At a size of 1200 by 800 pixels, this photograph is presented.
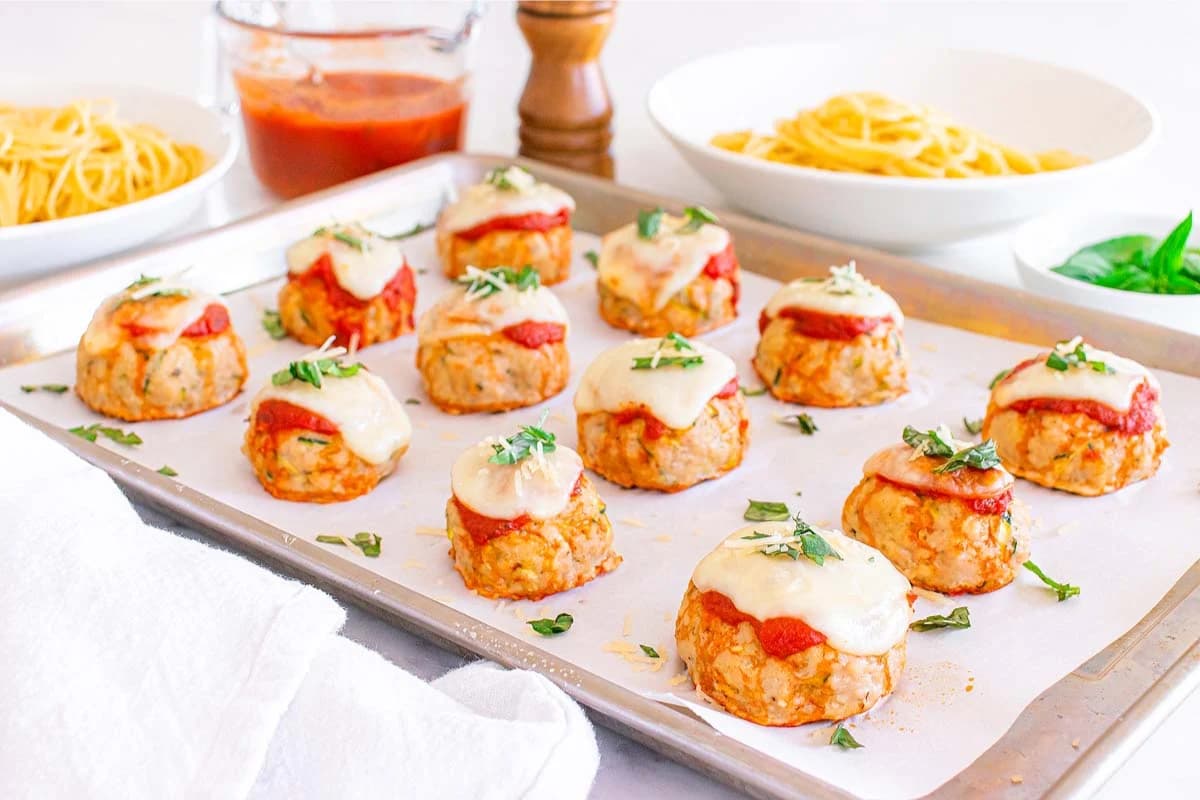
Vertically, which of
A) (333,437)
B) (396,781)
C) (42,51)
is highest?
(396,781)

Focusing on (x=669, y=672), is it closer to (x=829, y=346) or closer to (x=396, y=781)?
(x=396, y=781)

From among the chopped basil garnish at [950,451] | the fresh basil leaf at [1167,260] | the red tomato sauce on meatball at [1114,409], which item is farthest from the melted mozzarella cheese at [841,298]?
the fresh basil leaf at [1167,260]

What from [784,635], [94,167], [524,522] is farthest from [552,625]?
[94,167]

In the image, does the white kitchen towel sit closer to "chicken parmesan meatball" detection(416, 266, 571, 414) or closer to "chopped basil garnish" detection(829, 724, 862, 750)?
"chopped basil garnish" detection(829, 724, 862, 750)

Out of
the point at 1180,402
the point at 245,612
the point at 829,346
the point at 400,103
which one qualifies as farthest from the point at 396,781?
the point at 400,103

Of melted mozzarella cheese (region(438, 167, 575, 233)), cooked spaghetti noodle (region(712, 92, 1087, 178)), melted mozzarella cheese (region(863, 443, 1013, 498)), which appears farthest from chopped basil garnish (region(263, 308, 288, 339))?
melted mozzarella cheese (region(863, 443, 1013, 498))

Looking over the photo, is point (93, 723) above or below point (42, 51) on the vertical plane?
above

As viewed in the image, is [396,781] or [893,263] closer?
[396,781]
